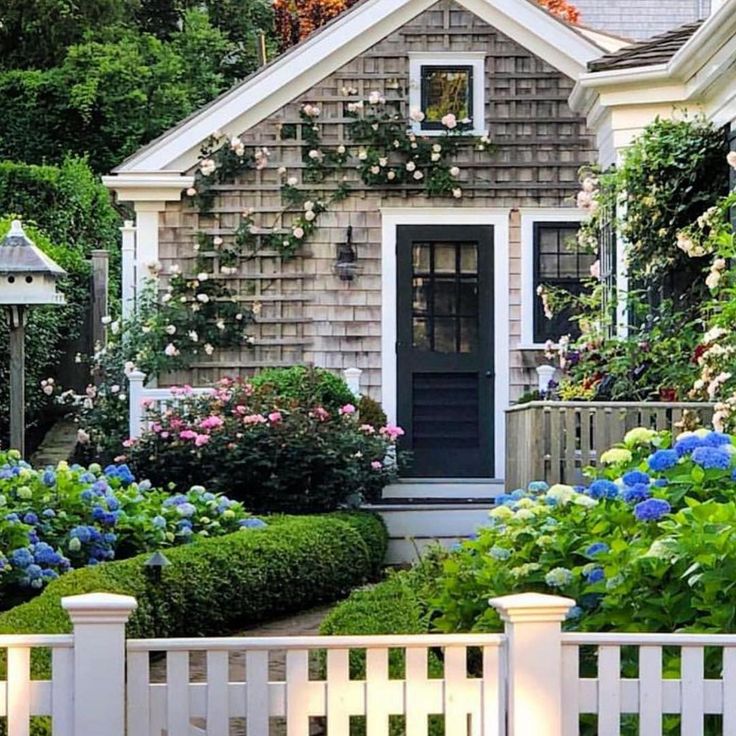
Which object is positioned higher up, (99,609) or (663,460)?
(663,460)

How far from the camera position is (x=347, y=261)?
13.6 metres

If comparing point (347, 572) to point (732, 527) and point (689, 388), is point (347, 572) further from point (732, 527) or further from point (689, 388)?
point (732, 527)

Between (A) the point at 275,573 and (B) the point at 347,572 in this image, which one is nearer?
(A) the point at 275,573

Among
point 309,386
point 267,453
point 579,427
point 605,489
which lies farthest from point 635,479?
point 309,386

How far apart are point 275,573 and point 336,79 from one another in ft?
20.6

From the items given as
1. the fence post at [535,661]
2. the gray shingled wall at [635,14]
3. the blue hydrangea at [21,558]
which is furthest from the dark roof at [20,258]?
the gray shingled wall at [635,14]

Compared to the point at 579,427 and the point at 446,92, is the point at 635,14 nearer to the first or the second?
the point at 446,92

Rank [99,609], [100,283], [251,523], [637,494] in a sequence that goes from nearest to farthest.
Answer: [99,609], [637,494], [251,523], [100,283]

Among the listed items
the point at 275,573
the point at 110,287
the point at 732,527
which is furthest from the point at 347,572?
the point at 110,287

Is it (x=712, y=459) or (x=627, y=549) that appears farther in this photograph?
(x=712, y=459)

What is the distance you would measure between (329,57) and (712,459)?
9.22 meters

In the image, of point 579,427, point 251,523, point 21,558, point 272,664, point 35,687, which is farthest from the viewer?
point 251,523

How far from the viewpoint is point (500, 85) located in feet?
44.9

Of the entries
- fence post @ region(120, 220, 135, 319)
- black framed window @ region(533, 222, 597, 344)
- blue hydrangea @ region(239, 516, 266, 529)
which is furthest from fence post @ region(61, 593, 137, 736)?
black framed window @ region(533, 222, 597, 344)
